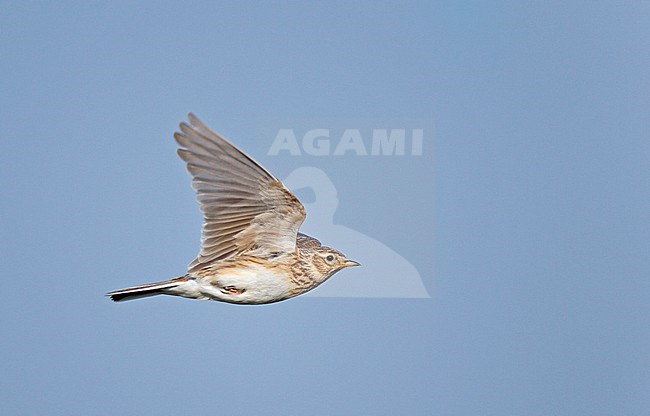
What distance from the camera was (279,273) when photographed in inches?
201

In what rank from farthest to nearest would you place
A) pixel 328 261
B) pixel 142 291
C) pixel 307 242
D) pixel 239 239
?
pixel 307 242
pixel 328 261
pixel 239 239
pixel 142 291

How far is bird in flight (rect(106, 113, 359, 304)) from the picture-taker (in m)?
4.84

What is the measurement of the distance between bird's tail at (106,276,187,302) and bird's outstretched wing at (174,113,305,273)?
21 cm

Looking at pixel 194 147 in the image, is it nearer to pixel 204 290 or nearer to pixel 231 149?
pixel 231 149

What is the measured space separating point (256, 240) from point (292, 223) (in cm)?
30

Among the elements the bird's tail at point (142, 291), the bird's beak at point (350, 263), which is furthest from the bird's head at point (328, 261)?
the bird's tail at point (142, 291)

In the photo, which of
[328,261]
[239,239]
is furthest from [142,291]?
[328,261]

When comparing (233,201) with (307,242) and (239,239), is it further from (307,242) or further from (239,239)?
(307,242)

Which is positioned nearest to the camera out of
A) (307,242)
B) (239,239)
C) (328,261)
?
(239,239)

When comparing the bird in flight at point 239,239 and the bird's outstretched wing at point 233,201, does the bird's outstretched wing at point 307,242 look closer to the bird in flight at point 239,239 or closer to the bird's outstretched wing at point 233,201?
the bird in flight at point 239,239

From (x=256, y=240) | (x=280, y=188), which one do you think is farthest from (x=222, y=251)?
(x=280, y=188)

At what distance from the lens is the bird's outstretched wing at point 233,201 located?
4.80m

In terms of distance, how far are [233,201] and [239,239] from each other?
0.94 ft

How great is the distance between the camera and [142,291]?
16.0ft
